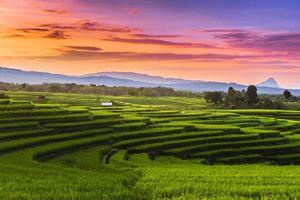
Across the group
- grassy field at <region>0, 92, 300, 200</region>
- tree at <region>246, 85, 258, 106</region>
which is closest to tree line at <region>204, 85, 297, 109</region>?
tree at <region>246, 85, 258, 106</region>

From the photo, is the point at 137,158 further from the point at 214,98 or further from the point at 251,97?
the point at 214,98

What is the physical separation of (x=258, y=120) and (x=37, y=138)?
3714cm

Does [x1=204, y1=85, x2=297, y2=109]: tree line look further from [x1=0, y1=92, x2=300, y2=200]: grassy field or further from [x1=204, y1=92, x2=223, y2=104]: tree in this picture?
[x1=0, y1=92, x2=300, y2=200]: grassy field

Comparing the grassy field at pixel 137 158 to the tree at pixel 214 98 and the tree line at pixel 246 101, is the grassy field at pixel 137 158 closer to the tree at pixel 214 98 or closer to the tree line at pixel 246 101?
the tree line at pixel 246 101

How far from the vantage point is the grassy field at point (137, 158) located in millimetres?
16656

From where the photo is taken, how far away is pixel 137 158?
1364 inches

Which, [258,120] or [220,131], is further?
[258,120]

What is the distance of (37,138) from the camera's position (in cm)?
3547

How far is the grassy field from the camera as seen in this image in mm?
16656

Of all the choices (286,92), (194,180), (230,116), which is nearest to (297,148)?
(230,116)

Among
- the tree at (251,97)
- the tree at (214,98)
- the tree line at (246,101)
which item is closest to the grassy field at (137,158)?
the tree line at (246,101)

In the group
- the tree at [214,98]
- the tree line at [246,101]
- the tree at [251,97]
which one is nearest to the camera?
the tree line at [246,101]

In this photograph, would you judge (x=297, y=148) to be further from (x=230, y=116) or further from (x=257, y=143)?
(x=230, y=116)

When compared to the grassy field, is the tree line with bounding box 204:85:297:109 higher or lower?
higher
